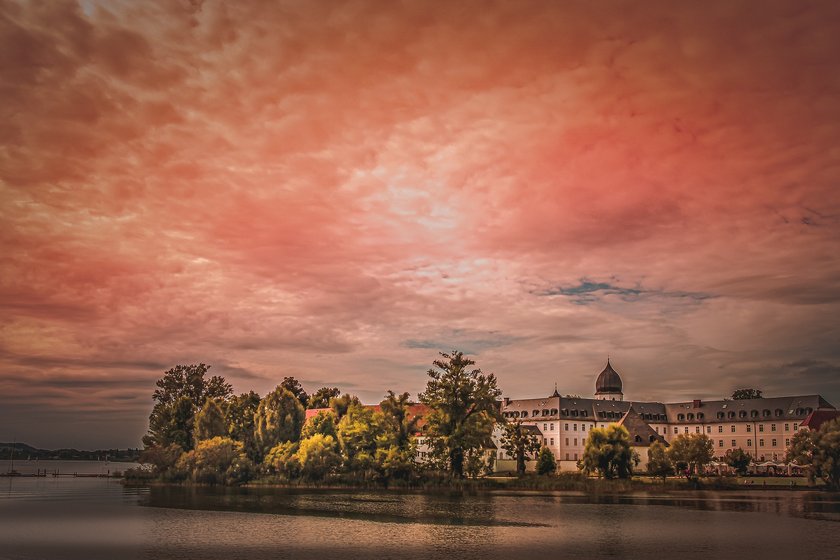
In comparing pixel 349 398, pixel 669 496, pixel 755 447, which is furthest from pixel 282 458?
pixel 755 447

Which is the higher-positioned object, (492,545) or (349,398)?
(349,398)

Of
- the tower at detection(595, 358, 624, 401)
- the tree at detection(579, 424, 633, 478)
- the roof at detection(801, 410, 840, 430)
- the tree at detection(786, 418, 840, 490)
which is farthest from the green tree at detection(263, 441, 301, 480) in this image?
the tower at detection(595, 358, 624, 401)

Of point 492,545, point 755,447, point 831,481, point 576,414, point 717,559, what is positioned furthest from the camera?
point 576,414

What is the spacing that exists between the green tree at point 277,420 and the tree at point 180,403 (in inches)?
584

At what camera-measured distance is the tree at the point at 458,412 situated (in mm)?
98375

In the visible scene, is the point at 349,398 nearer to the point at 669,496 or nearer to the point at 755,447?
the point at 669,496

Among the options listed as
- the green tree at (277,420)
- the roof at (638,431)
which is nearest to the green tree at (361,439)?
the green tree at (277,420)

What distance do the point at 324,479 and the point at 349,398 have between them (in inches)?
800

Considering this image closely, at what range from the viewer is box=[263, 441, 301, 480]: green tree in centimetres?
10362

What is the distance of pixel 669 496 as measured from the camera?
84938mm

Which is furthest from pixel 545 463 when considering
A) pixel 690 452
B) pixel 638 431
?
pixel 638 431

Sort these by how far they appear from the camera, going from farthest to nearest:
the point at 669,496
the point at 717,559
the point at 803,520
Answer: the point at 669,496, the point at 803,520, the point at 717,559

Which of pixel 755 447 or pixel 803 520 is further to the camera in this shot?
pixel 755 447

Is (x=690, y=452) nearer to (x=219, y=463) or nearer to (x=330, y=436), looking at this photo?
(x=330, y=436)
